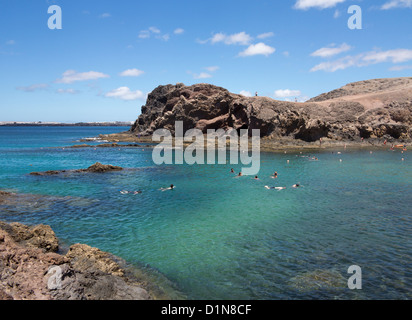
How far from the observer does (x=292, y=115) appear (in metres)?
74.8

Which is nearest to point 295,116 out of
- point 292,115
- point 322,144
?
point 292,115

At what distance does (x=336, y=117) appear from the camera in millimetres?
83562

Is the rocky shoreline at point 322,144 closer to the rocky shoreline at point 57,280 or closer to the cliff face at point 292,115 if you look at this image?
the cliff face at point 292,115

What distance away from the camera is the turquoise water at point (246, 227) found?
489 inches

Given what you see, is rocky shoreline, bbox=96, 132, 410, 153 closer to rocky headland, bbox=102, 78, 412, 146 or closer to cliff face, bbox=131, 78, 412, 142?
rocky headland, bbox=102, 78, 412, 146

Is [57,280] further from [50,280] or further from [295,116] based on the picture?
[295,116]

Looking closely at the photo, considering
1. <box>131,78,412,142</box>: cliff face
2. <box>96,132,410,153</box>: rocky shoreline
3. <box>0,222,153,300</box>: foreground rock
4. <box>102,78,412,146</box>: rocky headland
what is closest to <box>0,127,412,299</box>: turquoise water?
<box>0,222,153,300</box>: foreground rock

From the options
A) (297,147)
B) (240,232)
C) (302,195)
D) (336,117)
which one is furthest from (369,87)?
(240,232)

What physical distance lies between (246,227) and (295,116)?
61.1m

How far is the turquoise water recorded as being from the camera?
40.8 ft

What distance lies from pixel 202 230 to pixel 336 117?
7723cm

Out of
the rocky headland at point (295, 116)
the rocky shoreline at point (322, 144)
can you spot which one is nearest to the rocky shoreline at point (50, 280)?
the rocky shoreline at point (322, 144)

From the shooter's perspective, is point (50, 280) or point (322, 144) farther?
point (322, 144)
